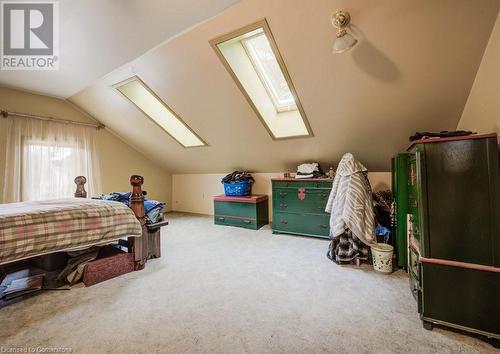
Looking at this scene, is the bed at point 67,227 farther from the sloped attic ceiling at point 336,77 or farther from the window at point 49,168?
the window at point 49,168

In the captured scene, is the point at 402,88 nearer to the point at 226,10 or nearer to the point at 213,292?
the point at 226,10

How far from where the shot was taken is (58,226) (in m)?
1.74

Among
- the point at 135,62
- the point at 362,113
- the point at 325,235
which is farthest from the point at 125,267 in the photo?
the point at 362,113

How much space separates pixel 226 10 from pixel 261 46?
0.88m

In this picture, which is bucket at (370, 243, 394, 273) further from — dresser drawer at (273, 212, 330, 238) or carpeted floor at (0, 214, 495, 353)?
dresser drawer at (273, 212, 330, 238)

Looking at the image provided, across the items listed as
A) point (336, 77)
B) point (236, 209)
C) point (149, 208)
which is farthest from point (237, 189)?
point (336, 77)

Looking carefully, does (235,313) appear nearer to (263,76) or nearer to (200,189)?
(263,76)

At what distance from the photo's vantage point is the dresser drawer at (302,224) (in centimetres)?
324

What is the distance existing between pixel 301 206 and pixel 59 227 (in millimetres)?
2849

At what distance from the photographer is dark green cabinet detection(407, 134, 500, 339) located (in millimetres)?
1260

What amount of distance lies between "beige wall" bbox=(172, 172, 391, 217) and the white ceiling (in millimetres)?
2855

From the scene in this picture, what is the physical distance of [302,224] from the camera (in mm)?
3387

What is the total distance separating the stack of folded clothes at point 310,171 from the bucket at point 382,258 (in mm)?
1392

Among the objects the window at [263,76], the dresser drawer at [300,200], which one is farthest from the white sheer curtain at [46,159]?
the dresser drawer at [300,200]
